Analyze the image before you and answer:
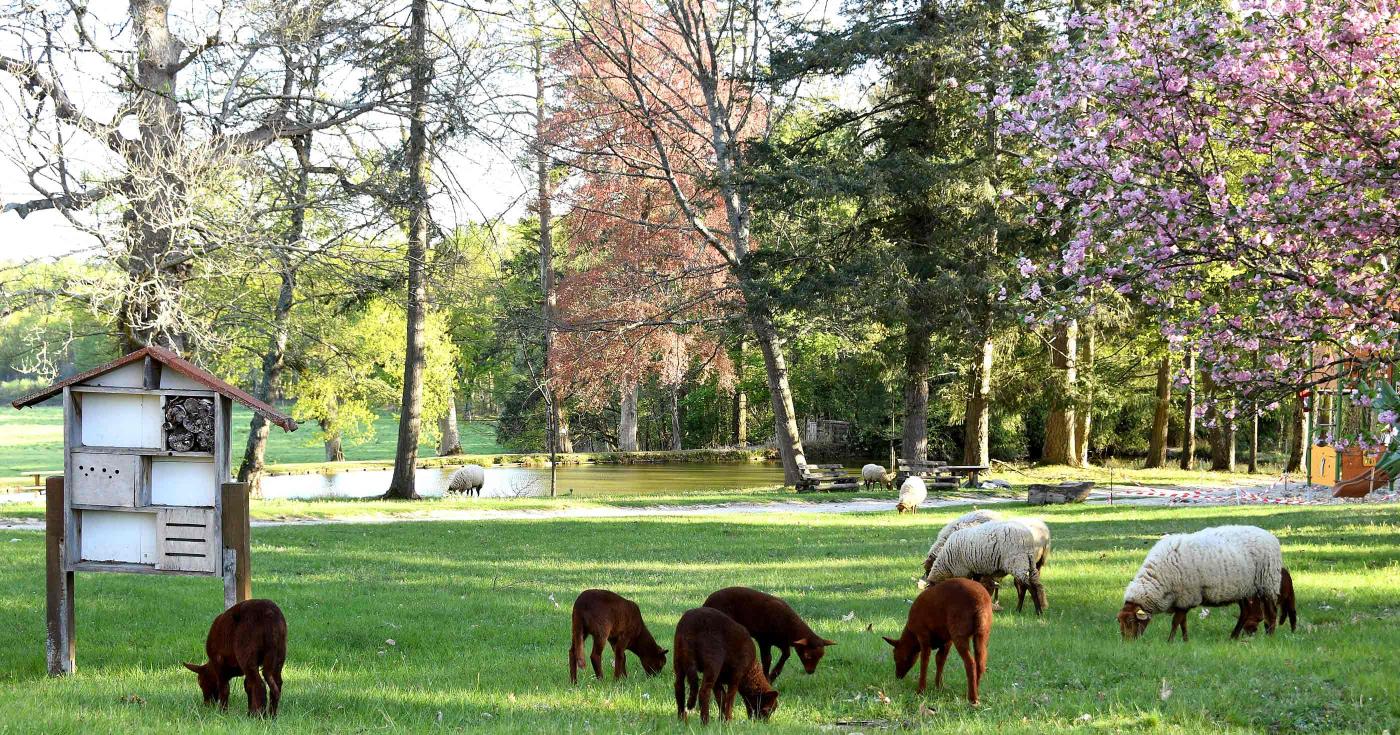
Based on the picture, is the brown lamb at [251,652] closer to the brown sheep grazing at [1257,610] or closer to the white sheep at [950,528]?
the white sheep at [950,528]

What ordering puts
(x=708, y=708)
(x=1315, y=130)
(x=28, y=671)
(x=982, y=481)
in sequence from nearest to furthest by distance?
1. (x=708, y=708)
2. (x=28, y=671)
3. (x=1315, y=130)
4. (x=982, y=481)

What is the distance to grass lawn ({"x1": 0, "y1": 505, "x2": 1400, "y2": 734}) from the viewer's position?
7051 millimetres

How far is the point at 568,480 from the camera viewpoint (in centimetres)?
4141

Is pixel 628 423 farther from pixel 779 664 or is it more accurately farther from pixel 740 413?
pixel 779 664

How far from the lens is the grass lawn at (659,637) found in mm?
7051

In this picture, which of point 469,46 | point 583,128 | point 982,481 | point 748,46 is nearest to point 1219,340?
point 469,46

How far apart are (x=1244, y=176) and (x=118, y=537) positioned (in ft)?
37.0

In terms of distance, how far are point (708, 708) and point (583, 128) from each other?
3345cm

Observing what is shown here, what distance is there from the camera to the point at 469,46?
20469mm

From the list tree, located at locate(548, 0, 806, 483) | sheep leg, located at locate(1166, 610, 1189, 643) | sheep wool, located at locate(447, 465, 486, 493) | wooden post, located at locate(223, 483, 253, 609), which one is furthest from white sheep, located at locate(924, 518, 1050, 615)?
sheep wool, located at locate(447, 465, 486, 493)

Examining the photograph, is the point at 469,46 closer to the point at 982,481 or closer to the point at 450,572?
the point at 450,572

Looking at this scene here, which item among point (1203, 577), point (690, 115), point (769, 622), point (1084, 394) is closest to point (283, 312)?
point (690, 115)

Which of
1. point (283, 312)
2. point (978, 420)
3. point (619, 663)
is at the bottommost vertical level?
point (619, 663)

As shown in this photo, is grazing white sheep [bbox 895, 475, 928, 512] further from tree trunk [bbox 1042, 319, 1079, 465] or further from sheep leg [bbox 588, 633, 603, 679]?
sheep leg [bbox 588, 633, 603, 679]
